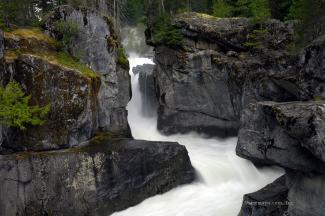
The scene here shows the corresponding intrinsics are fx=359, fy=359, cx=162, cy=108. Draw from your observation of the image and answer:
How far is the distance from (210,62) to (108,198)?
13986 millimetres

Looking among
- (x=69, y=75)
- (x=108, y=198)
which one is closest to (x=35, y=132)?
(x=69, y=75)

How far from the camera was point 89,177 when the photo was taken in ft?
65.8

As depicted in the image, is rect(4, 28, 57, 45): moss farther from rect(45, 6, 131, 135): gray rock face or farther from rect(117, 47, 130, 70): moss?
rect(117, 47, 130, 70): moss

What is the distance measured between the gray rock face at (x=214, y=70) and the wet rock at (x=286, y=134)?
32.8 feet

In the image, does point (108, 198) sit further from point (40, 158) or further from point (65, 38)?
point (65, 38)

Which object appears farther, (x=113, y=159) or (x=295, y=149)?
(x=113, y=159)

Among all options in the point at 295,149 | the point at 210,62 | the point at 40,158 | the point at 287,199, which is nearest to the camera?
the point at 295,149

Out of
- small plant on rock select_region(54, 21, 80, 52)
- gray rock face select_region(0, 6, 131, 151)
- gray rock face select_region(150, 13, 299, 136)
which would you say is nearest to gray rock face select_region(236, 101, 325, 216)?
gray rock face select_region(0, 6, 131, 151)

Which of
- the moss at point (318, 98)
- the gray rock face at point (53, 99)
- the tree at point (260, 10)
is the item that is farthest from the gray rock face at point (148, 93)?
the moss at point (318, 98)

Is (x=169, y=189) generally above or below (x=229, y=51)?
below

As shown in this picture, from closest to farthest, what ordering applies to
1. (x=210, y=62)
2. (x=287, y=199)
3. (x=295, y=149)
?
(x=295, y=149), (x=287, y=199), (x=210, y=62)

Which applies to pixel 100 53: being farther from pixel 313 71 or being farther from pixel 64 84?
pixel 313 71

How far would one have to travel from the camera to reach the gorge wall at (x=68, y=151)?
19.2 m

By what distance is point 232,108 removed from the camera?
28.8m
